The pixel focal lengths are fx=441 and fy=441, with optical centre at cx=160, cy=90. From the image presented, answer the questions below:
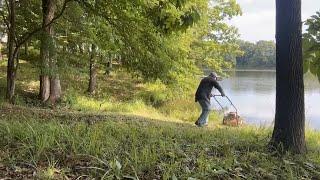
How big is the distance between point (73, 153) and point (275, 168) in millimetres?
2557

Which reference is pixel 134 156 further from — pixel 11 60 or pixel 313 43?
pixel 11 60

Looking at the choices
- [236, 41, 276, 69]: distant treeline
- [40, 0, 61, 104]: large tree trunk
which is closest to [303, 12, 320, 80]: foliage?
[40, 0, 61, 104]: large tree trunk

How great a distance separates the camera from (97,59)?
63.5ft

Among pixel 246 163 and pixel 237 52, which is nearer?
pixel 246 163

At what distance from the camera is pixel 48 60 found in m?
12.2

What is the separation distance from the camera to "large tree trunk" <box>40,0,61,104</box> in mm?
11781

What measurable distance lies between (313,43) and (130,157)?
3075 mm

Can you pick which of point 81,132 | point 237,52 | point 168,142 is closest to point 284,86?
point 168,142

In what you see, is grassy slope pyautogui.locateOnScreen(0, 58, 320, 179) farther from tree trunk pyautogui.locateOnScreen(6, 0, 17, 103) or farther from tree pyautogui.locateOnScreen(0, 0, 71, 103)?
tree trunk pyautogui.locateOnScreen(6, 0, 17, 103)

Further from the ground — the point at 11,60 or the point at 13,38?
the point at 13,38

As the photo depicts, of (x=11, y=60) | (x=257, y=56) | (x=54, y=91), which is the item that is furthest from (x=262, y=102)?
(x=257, y=56)

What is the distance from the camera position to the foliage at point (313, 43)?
6090mm

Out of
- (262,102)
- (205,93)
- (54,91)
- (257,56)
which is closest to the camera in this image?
(205,93)

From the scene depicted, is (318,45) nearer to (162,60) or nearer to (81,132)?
(81,132)
